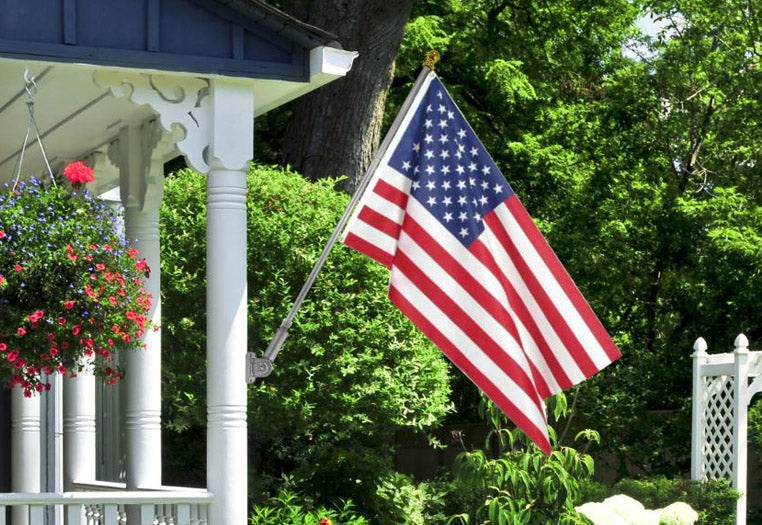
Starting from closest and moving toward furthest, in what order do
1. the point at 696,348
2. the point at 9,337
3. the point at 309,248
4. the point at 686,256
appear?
the point at 9,337
the point at 309,248
the point at 696,348
the point at 686,256

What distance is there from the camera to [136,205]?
7.45 meters

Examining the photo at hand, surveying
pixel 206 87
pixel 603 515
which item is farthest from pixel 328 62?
pixel 603 515

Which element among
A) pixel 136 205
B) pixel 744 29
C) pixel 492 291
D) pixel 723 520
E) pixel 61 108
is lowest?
pixel 723 520

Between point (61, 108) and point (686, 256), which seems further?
point (686, 256)

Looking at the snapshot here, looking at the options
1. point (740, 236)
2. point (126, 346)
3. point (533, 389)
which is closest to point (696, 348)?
point (740, 236)

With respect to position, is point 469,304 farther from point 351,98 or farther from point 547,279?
point 351,98

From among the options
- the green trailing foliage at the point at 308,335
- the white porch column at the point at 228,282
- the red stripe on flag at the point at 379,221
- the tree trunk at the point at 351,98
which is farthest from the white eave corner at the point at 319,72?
the tree trunk at the point at 351,98

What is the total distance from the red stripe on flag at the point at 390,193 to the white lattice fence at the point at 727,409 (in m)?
6.66

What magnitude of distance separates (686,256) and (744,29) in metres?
3.31

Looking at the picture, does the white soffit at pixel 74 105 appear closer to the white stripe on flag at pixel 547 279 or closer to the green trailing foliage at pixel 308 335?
the white stripe on flag at pixel 547 279

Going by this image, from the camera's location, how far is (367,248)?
20.9ft

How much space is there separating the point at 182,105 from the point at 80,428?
3.24 m

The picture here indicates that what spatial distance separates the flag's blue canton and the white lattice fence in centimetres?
650

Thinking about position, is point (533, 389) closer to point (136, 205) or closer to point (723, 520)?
point (136, 205)
